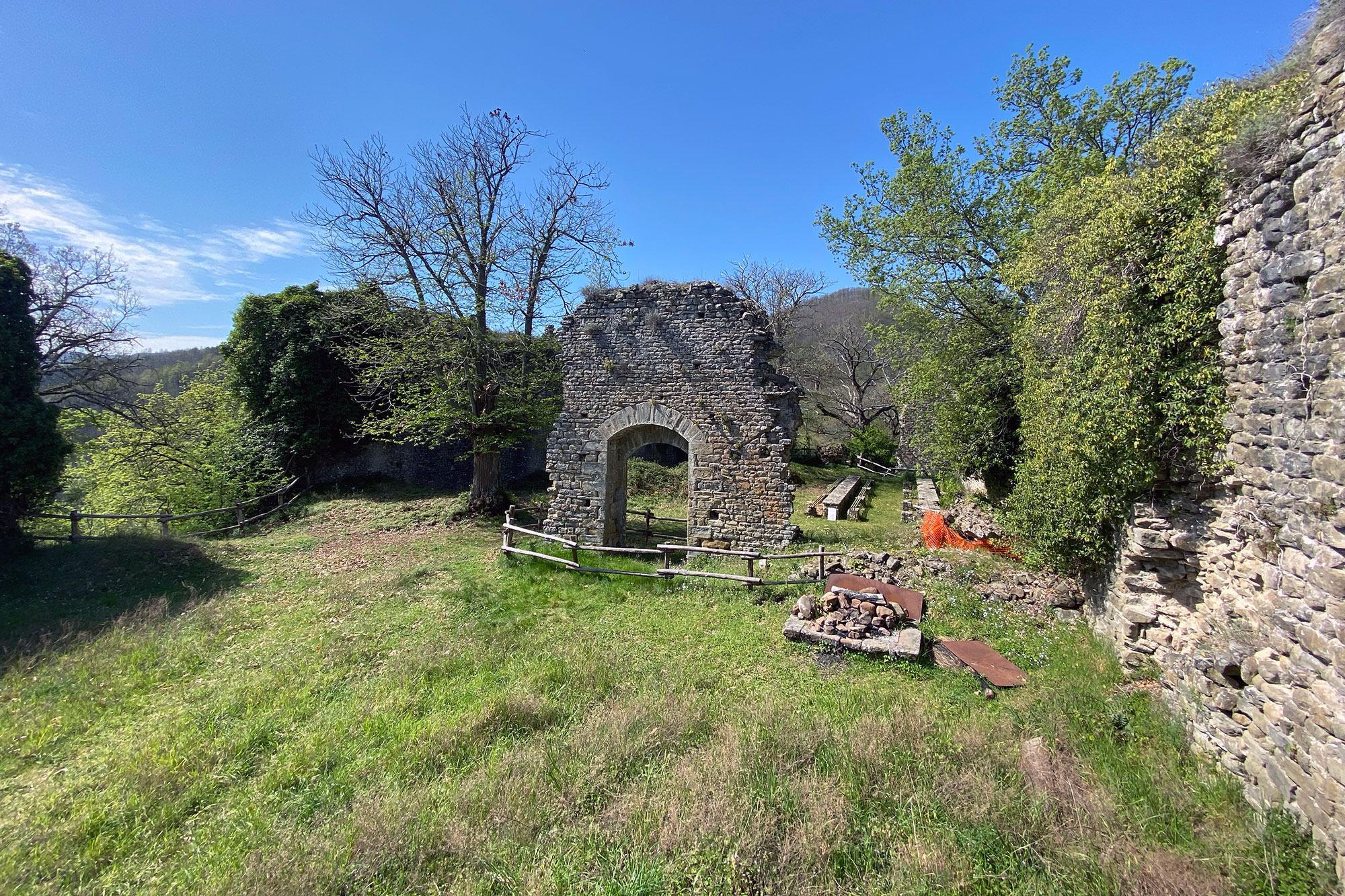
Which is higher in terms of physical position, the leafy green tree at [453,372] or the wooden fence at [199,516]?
the leafy green tree at [453,372]

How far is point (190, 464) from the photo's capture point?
53.2 ft

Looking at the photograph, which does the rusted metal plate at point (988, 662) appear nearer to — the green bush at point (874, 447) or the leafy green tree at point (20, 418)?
the leafy green tree at point (20, 418)

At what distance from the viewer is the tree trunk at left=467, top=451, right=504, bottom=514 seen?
15.2 meters

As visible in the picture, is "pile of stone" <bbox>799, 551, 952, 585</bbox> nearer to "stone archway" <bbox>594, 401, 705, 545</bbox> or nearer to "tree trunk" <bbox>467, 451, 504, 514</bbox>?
"stone archway" <bbox>594, 401, 705, 545</bbox>

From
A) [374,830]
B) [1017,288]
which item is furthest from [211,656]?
[1017,288]

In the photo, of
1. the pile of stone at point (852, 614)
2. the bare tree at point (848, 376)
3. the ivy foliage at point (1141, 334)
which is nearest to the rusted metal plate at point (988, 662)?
the pile of stone at point (852, 614)

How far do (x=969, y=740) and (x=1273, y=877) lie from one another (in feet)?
5.53

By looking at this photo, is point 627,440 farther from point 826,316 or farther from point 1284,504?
point 826,316

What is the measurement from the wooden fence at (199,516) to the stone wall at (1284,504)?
1815 centimetres

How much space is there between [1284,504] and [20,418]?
1795cm

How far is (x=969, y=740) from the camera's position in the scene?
14.6 ft

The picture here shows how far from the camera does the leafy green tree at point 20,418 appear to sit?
10094mm

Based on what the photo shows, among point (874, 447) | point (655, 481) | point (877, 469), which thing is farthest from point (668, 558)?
point (874, 447)

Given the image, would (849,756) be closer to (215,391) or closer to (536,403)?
(536,403)
